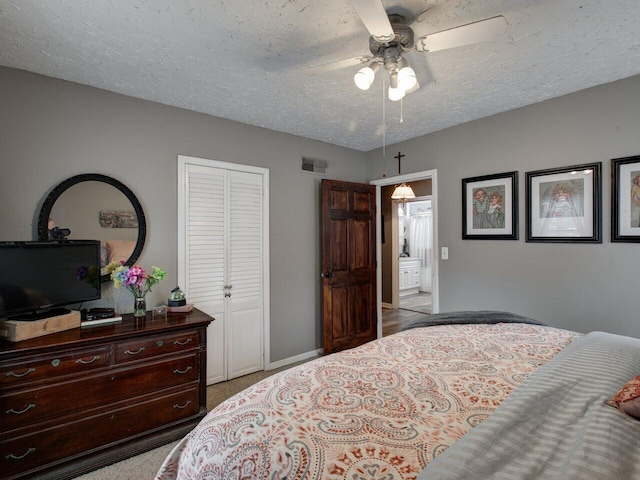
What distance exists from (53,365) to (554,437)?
2409mm

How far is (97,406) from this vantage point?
2014mm

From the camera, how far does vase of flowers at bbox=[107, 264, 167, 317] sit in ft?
7.66

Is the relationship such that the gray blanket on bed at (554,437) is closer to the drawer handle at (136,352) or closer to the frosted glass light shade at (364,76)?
the frosted glass light shade at (364,76)

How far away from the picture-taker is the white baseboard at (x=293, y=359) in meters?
3.54

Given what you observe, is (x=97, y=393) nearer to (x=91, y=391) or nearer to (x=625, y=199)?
(x=91, y=391)

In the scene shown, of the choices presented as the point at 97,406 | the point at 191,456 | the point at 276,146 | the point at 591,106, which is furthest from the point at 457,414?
the point at 276,146

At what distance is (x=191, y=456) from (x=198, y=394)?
153 centimetres

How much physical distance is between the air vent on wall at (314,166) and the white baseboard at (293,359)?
7.14 ft

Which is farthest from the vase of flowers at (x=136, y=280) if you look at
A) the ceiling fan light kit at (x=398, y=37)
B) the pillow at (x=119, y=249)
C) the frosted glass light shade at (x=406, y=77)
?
the frosted glass light shade at (x=406, y=77)

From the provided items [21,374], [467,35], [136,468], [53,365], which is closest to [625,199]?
[467,35]

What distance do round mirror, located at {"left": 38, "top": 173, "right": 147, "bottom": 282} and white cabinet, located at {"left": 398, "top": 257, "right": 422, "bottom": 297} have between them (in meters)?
6.00

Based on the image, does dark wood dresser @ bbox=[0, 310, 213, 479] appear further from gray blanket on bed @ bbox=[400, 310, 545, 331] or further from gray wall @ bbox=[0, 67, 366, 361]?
gray blanket on bed @ bbox=[400, 310, 545, 331]

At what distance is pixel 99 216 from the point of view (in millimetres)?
2527

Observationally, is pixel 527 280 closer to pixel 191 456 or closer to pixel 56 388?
pixel 191 456
